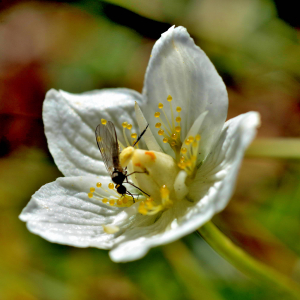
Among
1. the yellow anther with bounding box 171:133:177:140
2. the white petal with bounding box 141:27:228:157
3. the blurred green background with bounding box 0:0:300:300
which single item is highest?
the white petal with bounding box 141:27:228:157

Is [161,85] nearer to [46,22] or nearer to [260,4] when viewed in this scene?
[260,4]

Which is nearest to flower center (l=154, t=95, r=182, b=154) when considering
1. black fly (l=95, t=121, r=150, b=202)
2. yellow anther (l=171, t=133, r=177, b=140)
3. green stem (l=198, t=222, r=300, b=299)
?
yellow anther (l=171, t=133, r=177, b=140)

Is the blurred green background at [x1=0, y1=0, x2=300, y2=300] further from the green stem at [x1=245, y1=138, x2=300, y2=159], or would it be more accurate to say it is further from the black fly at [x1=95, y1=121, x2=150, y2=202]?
the black fly at [x1=95, y1=121, x2=150, y2=202]

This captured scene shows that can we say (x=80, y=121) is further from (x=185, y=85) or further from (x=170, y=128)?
(x=185, y=85)

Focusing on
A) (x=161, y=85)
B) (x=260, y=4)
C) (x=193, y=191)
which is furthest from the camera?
(x=260, y=4)

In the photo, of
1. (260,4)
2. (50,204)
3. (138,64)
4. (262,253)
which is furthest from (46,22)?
(262,253)
